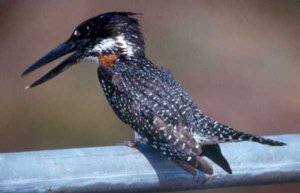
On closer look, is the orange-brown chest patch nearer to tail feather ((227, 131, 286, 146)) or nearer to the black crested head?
the black crested head

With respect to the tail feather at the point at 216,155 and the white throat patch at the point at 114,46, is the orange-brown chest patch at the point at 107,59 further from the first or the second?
the tail feather at the point at 216,155

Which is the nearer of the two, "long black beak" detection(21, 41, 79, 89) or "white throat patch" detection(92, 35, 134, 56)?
"long black beak" detection(21, 41, 79, 89)

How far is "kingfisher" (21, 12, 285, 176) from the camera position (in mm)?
3131

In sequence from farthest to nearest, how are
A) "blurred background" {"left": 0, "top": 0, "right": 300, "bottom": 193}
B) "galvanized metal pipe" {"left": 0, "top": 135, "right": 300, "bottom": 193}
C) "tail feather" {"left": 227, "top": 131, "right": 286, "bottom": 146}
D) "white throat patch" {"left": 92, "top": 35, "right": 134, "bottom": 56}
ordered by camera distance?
"blurred background" {"left": 0, "top": 0, "right": 300, "bottom": 193} < "white throat patch" {"left": 92, "top": 35, "right": 134, "bottom": 56} < "tail feather" {"left": 227, "top": 131, "right": 286, "bottom": 146} < "galvanized metal pipe" {"left": 0, "top": 135, "right": 300, "bottom": 193}

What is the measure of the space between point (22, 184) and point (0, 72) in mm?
3826

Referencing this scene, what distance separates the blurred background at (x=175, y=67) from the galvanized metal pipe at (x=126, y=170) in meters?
2.99

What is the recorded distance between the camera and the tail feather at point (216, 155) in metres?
2.59

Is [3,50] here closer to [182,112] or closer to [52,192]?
[182,112]

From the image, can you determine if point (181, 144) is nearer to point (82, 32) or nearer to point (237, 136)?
point (237, 136)

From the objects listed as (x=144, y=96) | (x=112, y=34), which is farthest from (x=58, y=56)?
(x=144, y=96)

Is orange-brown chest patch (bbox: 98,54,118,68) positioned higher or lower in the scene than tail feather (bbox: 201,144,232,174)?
higher

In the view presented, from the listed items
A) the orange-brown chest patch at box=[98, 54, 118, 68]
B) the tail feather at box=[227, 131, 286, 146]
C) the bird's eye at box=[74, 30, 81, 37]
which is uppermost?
the bird's eye at box=[74, 30, 81, 37]

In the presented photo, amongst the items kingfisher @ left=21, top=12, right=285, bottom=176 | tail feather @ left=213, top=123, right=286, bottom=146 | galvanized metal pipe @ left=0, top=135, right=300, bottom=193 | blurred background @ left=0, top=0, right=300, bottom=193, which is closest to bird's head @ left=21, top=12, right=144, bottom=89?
kingfisher @ left=21, top=12, right=285, bottom=176

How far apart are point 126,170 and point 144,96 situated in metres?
1.07
